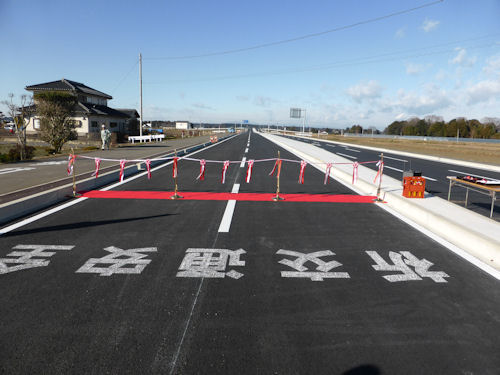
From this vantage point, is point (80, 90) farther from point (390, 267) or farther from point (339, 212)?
point (390, 267)

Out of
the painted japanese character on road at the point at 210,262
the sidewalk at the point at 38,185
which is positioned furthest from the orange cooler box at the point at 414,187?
the sidewalk at the point at 38,185

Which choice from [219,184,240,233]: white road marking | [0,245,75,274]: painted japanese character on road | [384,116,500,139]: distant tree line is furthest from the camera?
[384,116,500,139]: distant tree line

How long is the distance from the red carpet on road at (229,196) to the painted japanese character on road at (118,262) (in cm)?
438

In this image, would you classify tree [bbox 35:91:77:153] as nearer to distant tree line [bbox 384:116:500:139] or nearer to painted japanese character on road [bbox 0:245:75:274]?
painted japanese character on road [bbox 0:245:75:274]

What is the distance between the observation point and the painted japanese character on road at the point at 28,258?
481 centimetres

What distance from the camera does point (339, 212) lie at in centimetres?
851

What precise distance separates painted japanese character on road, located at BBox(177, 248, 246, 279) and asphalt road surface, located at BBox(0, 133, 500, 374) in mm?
32

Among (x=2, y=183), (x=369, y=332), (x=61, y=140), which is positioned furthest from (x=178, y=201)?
(x=61, y=140)

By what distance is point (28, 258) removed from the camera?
16.9ft

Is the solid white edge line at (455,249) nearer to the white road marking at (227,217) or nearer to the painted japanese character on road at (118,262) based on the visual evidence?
the white road marking at (227,217)

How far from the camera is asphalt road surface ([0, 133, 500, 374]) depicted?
9.83ft

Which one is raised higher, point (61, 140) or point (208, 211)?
point (61, 140)

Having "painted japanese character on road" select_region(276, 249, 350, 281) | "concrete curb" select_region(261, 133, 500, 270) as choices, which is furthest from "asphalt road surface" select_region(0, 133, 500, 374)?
"concrete curb" select_region(261, 133, 500, 270)

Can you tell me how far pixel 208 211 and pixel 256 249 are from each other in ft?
9.63
